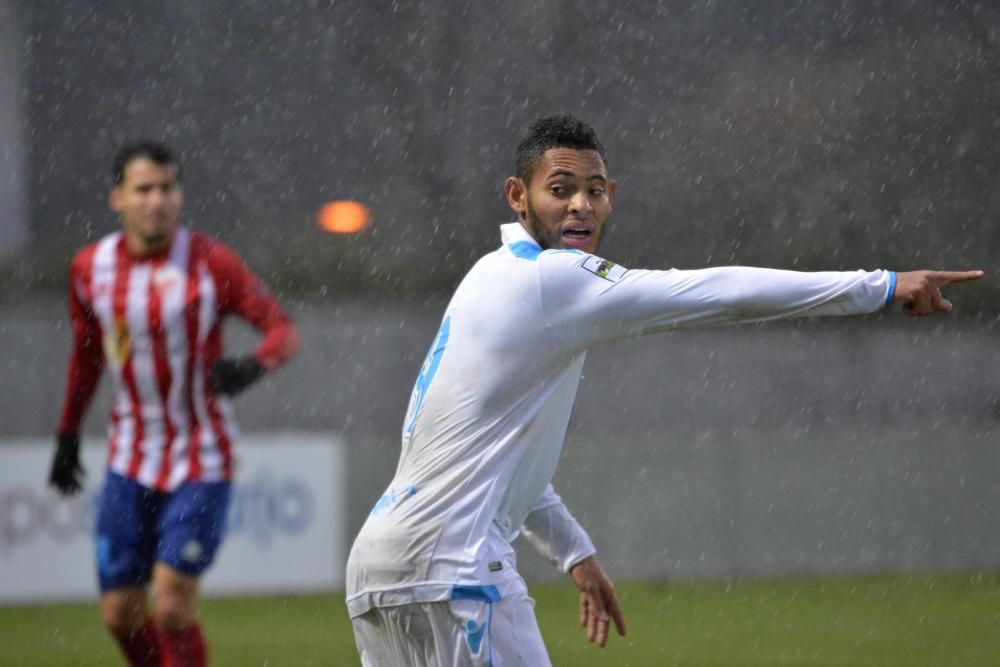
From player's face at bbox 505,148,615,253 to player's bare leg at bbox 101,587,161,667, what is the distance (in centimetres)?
239

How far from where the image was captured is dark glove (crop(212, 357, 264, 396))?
5391 mm

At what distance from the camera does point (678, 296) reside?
321 centimetres

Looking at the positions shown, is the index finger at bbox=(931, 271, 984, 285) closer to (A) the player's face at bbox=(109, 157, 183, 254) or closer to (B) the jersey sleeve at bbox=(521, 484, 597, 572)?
(B) the jersey sleeve at bbox=(521, 484, 597, 572)

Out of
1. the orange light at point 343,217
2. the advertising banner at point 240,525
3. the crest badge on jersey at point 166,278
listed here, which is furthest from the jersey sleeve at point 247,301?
the orange light at point 343,217

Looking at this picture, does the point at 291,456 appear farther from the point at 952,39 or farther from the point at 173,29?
the point at 952,39

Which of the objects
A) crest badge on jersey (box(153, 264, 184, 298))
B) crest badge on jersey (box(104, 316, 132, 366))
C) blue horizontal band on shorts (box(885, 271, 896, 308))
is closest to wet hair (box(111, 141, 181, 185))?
crest badge on jersey (box(153, 264, 184, 298))

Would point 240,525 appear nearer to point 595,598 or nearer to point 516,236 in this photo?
point 595,598

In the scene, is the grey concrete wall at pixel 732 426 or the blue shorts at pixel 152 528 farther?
the grey concrete wall at pixel 732 426

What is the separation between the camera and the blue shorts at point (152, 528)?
537 cm

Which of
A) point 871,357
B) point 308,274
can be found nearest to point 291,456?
point 308,274

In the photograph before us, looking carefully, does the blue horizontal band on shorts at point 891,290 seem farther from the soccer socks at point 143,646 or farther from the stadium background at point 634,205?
the stadium background at point 634,205

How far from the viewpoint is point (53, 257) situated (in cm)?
1191

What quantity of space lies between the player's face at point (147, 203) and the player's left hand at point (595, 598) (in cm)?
257

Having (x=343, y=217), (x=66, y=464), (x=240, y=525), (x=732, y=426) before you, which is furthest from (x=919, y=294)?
(x=343, y=217)
